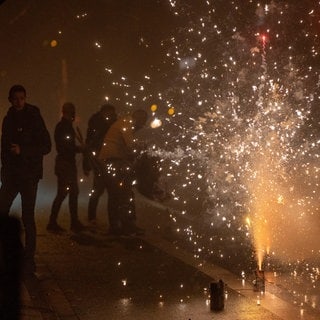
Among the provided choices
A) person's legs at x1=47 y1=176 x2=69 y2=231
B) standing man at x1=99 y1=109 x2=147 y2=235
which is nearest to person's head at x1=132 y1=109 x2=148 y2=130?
standing man at x1=99 y1=109 x2=147 y2=235

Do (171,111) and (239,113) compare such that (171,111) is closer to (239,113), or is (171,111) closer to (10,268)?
(239,113)

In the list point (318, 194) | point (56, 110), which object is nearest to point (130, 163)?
point (318, 194)

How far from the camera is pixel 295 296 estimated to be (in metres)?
7.50

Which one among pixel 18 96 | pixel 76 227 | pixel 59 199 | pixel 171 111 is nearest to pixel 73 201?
pixel 59 199

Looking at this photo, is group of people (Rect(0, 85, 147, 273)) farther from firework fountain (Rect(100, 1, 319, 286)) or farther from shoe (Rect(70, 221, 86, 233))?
firework fountain (Rect(100, 1, 319, 286))

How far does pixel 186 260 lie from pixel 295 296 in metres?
1.71

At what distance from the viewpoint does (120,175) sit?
1069 centimetres

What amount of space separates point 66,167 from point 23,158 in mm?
3182

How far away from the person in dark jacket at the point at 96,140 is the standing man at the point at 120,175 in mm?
256

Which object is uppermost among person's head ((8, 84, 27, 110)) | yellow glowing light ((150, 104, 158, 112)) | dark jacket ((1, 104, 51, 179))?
yellow glowing light ((150, 104, 158, 112))

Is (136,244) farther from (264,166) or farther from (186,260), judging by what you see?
(264,166)

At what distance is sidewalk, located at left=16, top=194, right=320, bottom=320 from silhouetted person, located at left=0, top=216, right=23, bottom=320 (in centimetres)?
10

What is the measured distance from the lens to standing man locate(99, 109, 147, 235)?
10.5 m

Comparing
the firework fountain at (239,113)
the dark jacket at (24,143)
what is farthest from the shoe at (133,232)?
the dark jacket at (24,143)
